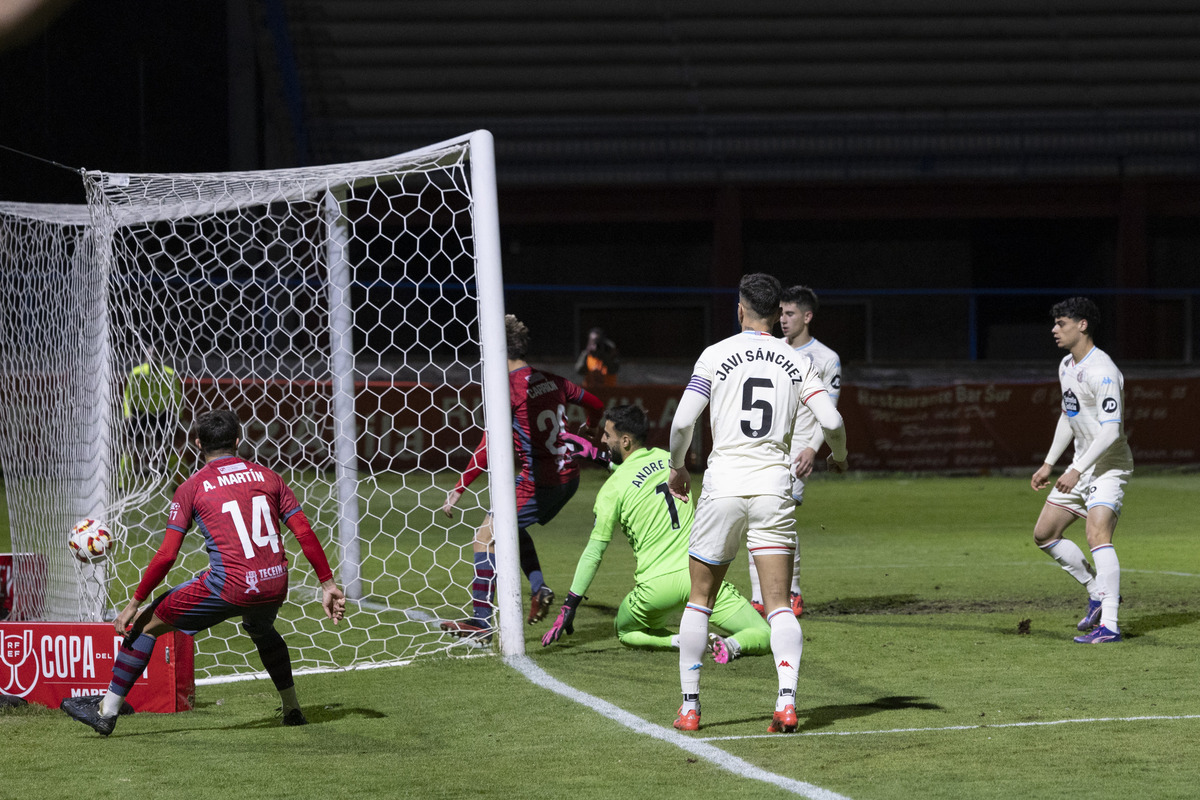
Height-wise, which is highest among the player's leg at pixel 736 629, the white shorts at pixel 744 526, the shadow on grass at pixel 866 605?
the white shorts at pixel 744 526

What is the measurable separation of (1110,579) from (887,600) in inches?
68.9

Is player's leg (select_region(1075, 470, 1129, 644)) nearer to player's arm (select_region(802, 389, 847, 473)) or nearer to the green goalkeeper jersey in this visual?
the green goalkeeper jersey

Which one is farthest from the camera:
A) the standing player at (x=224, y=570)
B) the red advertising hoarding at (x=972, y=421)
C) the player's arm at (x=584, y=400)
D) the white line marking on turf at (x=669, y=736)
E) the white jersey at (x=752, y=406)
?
the red advertising hoarding at (x=972, y=421)

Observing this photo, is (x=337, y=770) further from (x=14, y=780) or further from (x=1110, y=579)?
(x=1110, y=579)

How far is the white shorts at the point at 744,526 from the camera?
4879 mm

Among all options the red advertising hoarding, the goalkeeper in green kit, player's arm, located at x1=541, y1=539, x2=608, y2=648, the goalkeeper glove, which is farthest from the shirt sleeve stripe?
the red advertising hoarding

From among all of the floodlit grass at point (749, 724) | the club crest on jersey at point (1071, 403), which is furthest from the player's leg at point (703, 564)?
the club crest on jersey at point (1071, 403)

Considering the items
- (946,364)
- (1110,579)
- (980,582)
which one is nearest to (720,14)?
(946,364)

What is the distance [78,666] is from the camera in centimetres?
557

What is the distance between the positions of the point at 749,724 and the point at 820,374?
8.73 feet

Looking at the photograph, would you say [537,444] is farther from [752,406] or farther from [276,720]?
[752,406]

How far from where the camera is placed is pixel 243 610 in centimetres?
508

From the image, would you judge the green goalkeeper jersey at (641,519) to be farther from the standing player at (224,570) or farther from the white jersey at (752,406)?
the standing player at (224,570)

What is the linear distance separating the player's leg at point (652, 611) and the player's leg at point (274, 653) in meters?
1.86
